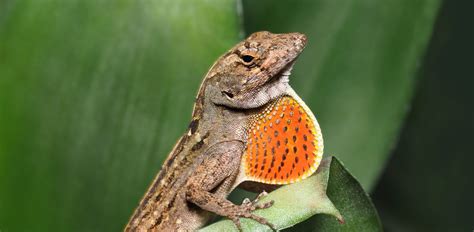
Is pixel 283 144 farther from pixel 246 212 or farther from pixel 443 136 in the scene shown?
pixel 443 136

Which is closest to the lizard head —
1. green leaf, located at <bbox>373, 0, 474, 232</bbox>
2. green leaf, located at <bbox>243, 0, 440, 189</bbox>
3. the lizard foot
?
the lizard foot

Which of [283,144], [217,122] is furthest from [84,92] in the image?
[283,144]

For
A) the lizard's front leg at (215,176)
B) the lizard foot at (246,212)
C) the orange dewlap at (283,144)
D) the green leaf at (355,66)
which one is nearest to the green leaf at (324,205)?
the lizard foot at (246,212)

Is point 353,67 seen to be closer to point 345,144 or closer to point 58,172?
point 345,144

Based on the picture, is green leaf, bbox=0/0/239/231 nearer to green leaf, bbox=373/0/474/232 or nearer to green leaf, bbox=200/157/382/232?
green leaf, bbox=200/157/382/232

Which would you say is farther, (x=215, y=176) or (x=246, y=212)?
(x=215, y=176)

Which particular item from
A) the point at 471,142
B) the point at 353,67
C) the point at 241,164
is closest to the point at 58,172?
the point at 241,164
